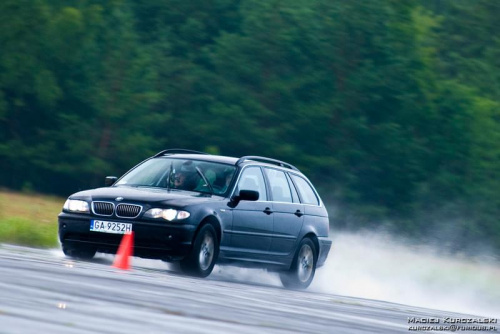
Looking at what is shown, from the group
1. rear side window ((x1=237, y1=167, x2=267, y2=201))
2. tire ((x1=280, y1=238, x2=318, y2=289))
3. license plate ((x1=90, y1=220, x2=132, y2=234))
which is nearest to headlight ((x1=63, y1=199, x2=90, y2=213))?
license plate ((x1=90, y1=220, x2=132, y2=234))

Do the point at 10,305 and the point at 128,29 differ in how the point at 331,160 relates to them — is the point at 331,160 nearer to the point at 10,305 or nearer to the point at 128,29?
the point at 128,29

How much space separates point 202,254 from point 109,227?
1.14m

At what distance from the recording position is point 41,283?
9.88 metres

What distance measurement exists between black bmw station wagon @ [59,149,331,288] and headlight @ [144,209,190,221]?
0.04 ft

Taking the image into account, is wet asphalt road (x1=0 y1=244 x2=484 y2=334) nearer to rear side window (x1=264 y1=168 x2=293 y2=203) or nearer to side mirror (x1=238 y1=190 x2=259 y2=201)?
side mirror (x1=238 y1=190 x2=259 y2=201)

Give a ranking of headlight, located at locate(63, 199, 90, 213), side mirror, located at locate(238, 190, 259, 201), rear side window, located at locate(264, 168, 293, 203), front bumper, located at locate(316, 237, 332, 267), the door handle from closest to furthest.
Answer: headlight, located at locate(63, 199, 90, 213)
side mirror, located at locate(238, 190, 259, 201)
the door handle
rear side window, located at locate(264, 168, 293, 203)
front bumper, located at locate(316, 237, 332, 267)

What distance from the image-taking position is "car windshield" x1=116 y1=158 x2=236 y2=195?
51.6 feet

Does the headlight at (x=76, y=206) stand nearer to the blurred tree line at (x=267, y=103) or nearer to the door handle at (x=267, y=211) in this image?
the door handle at (x=267, y=211)

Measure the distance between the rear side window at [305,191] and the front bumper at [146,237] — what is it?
3710 mm

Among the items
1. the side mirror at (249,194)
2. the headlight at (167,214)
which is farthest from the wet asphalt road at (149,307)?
the side mirror at (249,194)

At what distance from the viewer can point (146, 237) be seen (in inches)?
575

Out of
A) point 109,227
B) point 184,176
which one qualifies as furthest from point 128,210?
point 184,176

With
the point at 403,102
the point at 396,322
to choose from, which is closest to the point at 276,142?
the point at 403,102

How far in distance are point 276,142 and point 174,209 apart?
44.2 meters
